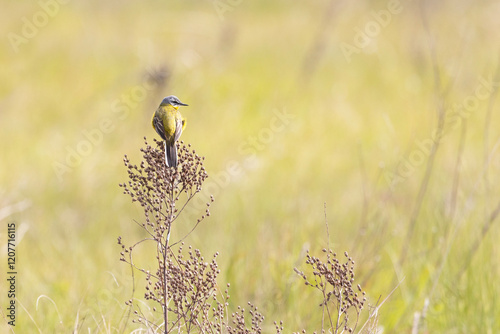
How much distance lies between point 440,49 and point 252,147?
424 cm

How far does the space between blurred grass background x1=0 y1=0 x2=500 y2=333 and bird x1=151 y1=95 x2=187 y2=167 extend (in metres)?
0.75

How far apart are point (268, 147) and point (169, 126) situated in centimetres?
426

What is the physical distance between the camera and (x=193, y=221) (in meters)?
4.79

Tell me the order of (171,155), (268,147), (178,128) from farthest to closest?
(268,147) → (178,128) → (171,155)

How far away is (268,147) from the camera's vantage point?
640cm

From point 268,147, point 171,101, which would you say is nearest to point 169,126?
point 171,101

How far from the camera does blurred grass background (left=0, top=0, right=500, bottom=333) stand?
3473 mm

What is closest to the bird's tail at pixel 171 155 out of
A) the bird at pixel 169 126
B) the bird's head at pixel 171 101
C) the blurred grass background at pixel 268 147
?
the bird at pixel 169 126

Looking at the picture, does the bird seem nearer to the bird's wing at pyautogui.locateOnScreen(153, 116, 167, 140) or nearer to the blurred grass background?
the bird's wing at pyautogui.locateOnScreen(153, 116, 167, 140)

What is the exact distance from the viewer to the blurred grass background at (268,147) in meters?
3.47

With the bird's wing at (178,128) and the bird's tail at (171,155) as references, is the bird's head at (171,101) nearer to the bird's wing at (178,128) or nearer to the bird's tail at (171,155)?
the bird's wing at (178,128)

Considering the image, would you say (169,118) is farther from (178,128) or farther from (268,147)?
(268,147)

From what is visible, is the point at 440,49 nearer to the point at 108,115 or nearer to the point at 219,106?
the point at 219,106

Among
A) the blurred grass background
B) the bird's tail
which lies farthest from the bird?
the blurred grass background
